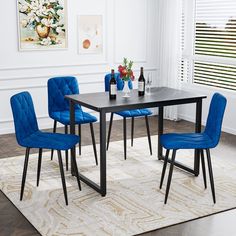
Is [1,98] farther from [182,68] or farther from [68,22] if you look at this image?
[182,68]

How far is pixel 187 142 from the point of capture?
155 inches

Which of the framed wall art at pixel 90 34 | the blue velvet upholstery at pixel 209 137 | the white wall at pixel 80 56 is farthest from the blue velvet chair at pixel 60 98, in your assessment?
the framed wall art at pixel 90 34

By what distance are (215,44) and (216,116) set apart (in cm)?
284

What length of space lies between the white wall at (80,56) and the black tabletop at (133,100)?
2.04m

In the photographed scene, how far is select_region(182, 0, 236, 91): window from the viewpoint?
20.5 ft

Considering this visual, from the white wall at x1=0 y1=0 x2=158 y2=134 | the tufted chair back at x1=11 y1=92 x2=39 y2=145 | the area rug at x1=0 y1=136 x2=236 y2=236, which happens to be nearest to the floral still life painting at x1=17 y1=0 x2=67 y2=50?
the white wall at x1=0 y1=0 x2=158 y2=134

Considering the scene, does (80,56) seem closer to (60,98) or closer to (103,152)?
(60,98)

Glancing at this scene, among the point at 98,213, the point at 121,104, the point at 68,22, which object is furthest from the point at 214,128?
the point at 68,22

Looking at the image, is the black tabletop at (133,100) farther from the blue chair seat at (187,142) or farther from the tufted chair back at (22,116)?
the tufted chair back at (22,116)

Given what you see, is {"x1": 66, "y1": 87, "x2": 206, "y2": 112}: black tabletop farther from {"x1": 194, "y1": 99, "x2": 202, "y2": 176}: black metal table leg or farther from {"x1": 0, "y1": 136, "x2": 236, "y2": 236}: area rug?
{"x1": 0, "y1": 136, "x2": 236, "y2": 236}: area rug

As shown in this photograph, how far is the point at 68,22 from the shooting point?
255 inches

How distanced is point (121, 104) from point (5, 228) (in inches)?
56.0

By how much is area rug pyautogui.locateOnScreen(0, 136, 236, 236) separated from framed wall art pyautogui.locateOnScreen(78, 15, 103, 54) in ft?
6.87

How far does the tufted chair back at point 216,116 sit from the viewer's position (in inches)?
153
